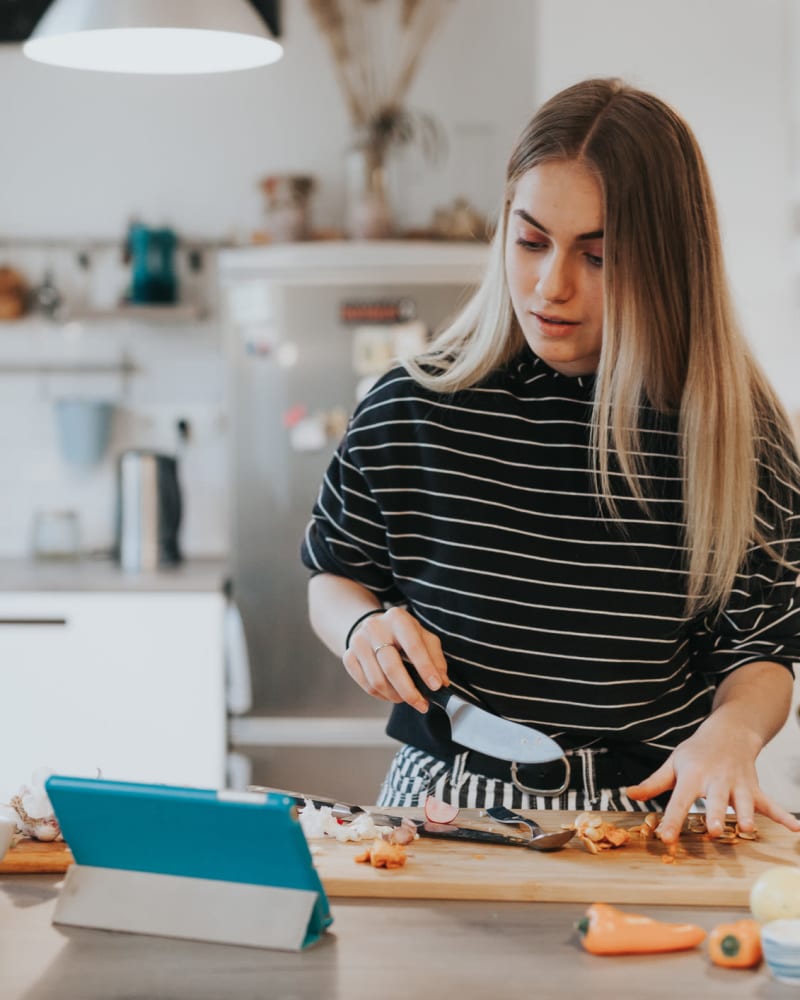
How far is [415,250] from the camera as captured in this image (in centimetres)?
307

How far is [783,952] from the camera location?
0.83m

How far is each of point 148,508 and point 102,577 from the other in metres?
0.24

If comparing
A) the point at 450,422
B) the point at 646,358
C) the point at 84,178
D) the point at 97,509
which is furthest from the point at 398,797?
the point at 84,178

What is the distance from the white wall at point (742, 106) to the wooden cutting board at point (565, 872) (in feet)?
6.38

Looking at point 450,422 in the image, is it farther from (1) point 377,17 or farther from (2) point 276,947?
(1) point 377,17

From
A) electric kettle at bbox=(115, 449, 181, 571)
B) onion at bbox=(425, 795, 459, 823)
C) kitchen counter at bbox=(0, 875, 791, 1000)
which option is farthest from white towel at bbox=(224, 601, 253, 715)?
kitchen counter at bbox=(0, 875, 791, 1000)

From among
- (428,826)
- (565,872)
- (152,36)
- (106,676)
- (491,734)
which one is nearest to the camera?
(565,872)

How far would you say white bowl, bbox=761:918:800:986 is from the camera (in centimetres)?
83

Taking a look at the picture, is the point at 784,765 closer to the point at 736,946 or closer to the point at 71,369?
the point at 736,946

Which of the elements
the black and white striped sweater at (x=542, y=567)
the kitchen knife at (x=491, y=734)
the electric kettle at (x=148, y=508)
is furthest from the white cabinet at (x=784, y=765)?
the electric kettle at (x=148, y=508)

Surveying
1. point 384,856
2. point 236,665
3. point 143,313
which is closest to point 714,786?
point 384,856

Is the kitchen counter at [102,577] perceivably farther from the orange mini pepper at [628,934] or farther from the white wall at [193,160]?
the orange mini pepper at [628,934]

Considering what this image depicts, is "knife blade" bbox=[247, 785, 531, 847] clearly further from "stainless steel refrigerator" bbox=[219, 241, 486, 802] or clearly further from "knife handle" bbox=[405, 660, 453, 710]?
"stainless steel refrigerator" bbox=[219, 241, 486, 802]

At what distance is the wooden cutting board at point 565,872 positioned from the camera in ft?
3.18
